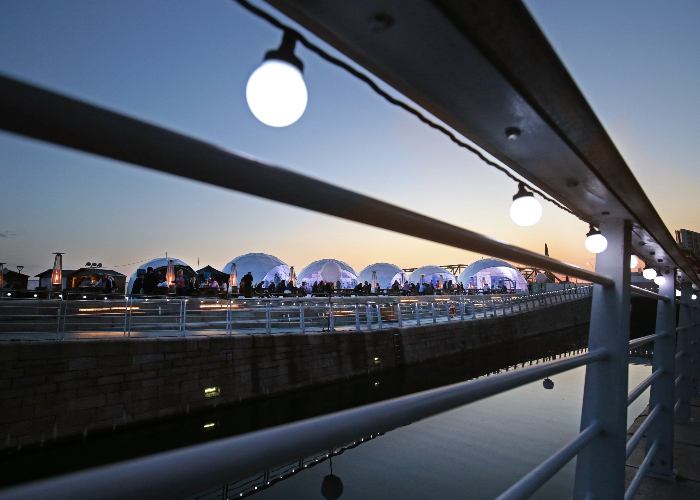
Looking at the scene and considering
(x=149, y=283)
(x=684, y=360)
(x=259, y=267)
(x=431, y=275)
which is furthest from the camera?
(x=431, y=275)

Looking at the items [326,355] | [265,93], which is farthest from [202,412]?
[265,93]

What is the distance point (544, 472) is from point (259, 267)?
Answer: 30.6m

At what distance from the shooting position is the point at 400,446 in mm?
5957

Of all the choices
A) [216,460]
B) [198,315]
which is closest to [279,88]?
[216,460]

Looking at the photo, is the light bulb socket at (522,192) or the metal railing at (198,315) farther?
the metal railing at (198,315)

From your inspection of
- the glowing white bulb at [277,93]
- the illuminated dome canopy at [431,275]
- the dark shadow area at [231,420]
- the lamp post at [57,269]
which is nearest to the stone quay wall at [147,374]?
the dark shadow area at [231,420]

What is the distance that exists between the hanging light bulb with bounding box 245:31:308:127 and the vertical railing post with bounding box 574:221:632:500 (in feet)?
3.55

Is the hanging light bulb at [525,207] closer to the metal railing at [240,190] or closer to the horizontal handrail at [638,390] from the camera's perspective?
the metal railing at [240,190]

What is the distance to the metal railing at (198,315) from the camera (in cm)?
694

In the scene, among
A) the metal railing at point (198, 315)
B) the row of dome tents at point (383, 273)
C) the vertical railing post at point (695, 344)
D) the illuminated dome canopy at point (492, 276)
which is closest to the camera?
the vertical railing post at point (695, 344)

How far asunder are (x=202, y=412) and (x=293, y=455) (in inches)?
303

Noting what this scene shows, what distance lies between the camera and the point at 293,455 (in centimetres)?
39

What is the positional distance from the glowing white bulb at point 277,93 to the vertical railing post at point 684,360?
3.29 m

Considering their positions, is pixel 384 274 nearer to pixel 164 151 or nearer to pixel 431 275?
pixel 431 275
